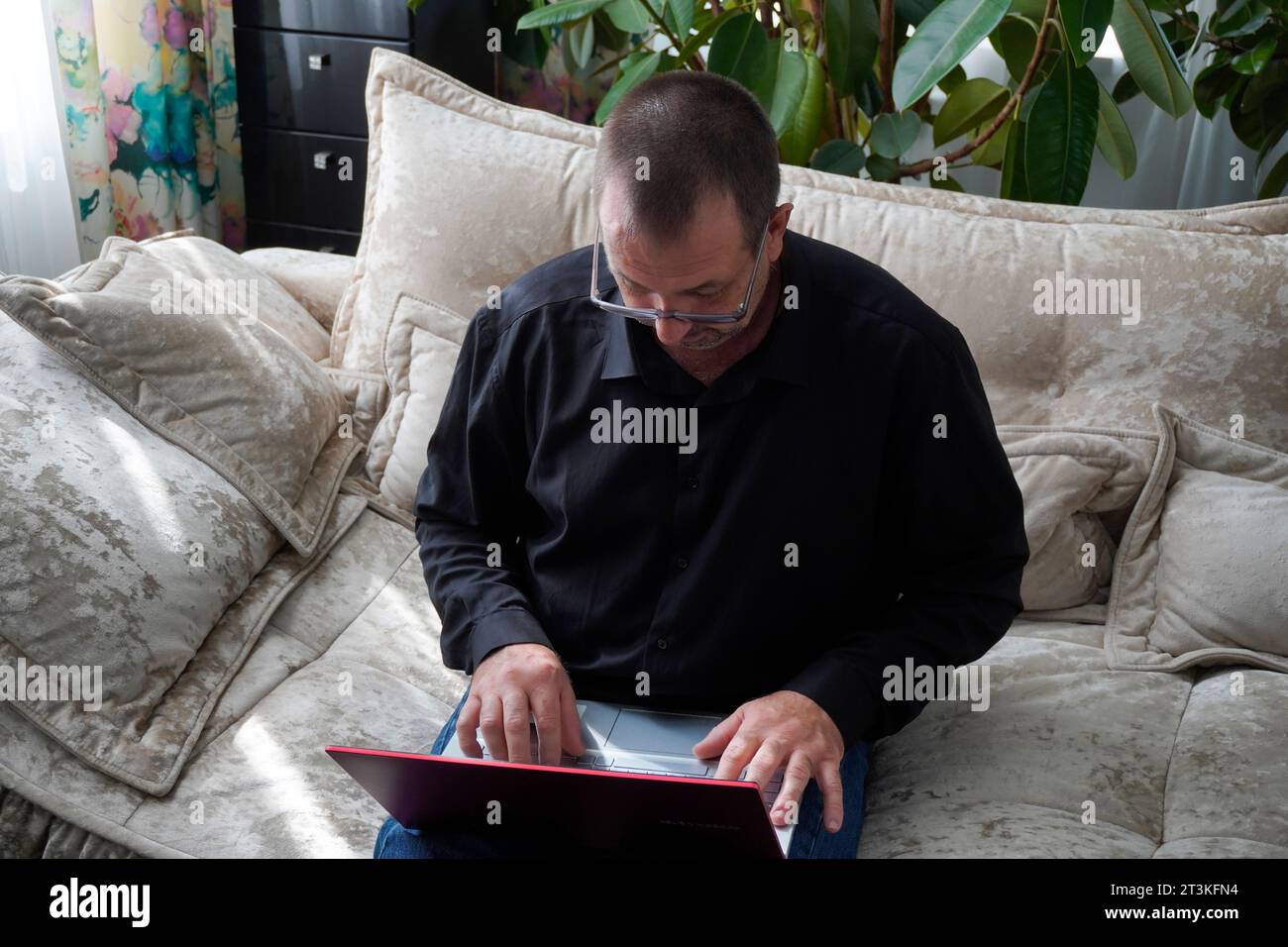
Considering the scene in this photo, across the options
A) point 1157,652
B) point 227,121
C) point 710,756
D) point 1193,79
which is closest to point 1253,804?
point 1157,652

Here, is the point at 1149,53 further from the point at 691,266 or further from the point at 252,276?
the point at 252,276

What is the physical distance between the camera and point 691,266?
106 cm

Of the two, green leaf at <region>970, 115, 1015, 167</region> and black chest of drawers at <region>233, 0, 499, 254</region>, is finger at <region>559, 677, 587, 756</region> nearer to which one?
green leaf at <region>970, 115, 1015, 167</region>

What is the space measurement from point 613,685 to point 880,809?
0.32m

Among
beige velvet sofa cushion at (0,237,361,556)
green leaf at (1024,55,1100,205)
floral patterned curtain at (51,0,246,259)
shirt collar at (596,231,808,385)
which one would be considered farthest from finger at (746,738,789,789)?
floral patterned curtain at (51,0,246,259)

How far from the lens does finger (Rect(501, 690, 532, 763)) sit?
1087 millimetres

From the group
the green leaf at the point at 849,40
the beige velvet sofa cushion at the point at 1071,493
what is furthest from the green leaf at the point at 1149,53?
the beige velvet sofa cushion at the point at 1071,493

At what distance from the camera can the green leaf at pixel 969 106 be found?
8.88 ft

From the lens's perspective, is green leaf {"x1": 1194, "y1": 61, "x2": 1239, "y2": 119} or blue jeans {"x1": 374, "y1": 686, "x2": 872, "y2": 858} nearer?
blue jeans {"x1": 374, "y1": 686, "x2": 872, "y2": 858}

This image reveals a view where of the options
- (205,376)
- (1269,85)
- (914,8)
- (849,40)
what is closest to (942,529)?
(205,376)

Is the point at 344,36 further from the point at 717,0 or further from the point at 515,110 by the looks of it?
the point at 515,110

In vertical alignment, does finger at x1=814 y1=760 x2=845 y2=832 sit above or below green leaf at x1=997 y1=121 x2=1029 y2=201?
below

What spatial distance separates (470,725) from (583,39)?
7.44ft

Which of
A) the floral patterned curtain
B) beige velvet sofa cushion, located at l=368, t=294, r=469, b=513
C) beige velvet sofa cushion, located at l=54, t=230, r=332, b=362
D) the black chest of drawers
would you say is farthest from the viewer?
the black chest of drawers
